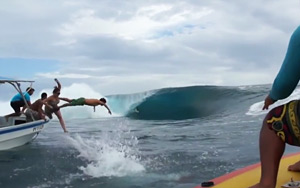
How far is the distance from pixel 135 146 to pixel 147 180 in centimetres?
378

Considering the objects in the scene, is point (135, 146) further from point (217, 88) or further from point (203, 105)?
point (217, 88)

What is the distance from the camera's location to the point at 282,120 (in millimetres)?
2176

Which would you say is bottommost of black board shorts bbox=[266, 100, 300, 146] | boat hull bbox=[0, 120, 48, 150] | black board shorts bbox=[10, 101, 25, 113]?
boat hull bbox=[0, 120, 48, 150]

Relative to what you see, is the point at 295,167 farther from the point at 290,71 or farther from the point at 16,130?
the point at 16,130

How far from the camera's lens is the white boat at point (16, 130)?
9.38 metres

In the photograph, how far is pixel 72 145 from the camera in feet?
32.4

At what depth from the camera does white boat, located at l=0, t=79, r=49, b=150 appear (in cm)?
938

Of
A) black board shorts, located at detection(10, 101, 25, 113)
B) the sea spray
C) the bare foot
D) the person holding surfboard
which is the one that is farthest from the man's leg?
black board shorts, located at detection(10, 101, 25, 113)

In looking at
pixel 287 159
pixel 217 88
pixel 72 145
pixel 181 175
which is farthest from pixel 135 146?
pixel 217 88

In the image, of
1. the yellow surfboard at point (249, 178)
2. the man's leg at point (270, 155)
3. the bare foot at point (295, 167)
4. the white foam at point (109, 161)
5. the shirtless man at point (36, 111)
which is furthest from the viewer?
the shirtless man at point (36, 111)

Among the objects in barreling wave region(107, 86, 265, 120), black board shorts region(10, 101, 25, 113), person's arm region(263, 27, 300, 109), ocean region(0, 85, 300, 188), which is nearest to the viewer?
person's arm region(263, 27, 300, 109)

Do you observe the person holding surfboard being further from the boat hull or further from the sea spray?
the boat hull

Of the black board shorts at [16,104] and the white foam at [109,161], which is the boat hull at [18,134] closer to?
the black board shorts at [16,104]

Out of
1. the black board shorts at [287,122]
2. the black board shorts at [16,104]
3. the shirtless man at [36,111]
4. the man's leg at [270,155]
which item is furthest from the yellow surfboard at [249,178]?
the black board shorts at [16,104]
